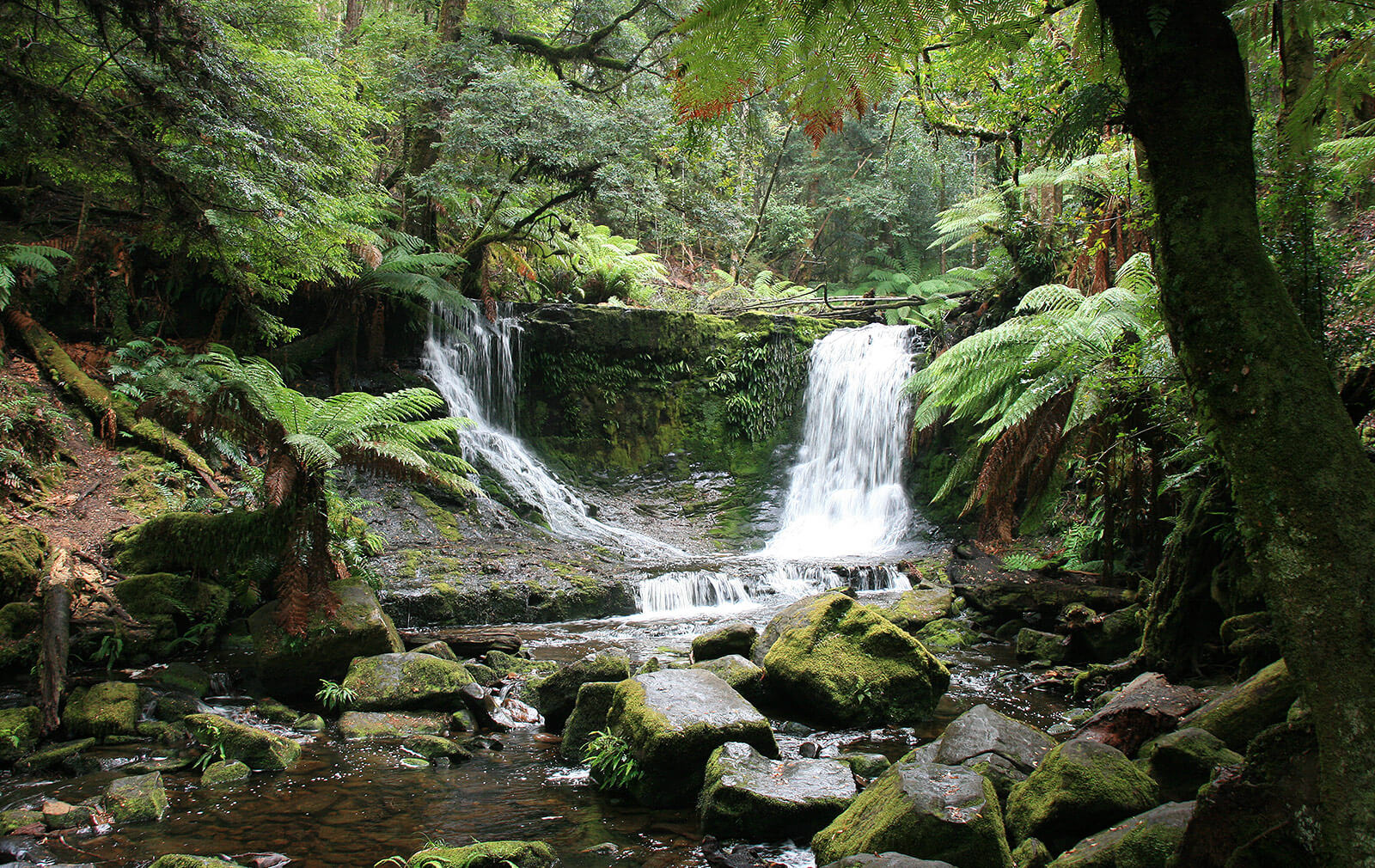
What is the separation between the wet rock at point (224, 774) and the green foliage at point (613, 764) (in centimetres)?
174

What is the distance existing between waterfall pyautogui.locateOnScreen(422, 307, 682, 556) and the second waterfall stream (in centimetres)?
2

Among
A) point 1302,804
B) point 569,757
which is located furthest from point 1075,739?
point 569,757

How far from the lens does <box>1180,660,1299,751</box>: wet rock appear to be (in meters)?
2.99

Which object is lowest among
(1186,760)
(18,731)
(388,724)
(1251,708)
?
(388,724)

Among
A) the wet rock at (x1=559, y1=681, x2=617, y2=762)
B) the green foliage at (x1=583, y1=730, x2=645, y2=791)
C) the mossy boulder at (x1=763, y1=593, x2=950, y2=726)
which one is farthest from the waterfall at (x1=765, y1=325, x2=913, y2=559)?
the green foliage at (x1=583, y1=730, x2=645, y2=791)

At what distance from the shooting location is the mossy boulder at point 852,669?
4.71m

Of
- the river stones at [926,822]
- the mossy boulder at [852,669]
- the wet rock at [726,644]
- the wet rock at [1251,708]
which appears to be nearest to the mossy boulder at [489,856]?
the river stones at [926,822]

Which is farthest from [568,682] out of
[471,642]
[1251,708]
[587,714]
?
[1251,708]

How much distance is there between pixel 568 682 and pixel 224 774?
6.21ft

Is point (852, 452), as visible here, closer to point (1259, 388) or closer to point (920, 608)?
point (920, 608)

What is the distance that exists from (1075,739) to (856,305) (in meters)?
14.2

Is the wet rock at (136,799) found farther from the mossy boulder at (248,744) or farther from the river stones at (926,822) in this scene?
the river stones at (926,822)

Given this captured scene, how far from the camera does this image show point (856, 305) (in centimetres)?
1648

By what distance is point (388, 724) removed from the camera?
4609 millimetres
